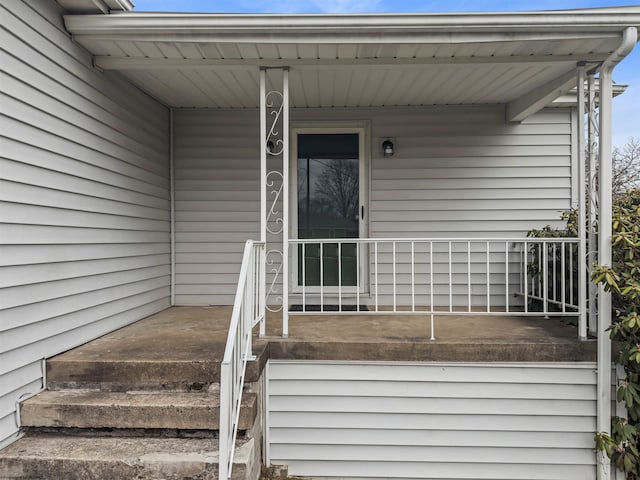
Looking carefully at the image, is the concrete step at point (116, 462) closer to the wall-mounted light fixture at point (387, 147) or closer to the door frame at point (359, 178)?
the door frame at point (359, 178)

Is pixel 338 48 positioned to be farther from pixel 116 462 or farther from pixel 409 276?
pixel 116 462

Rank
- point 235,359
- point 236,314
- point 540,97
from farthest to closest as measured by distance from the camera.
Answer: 1. point 540,97
2. point 235,359
3. point 236,314

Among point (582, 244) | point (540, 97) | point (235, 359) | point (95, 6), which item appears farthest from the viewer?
point (540, 97)

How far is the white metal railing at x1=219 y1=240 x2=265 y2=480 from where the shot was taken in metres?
1.93

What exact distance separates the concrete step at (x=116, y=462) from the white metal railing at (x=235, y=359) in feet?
0.46

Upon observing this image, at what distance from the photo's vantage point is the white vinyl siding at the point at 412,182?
14.6 ft

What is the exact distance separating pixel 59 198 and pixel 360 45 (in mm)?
2242

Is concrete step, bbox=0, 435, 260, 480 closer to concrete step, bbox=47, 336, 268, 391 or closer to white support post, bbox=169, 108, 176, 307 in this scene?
concrete step, bbox=47, 336, 268, 391

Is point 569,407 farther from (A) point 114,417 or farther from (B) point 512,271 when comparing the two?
(A) point 114,417

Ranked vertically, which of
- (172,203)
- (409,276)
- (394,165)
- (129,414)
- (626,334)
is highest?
(394,165)

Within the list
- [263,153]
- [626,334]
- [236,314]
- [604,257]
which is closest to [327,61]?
[263,153]

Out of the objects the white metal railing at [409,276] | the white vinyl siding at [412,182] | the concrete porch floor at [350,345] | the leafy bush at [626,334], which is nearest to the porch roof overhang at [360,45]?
the white vinyl siding at [412,182]

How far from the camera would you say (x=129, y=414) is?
7.64 ft

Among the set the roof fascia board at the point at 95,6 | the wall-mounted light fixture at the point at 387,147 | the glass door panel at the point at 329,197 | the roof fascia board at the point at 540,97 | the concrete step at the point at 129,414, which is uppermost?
the roof fascia board at the point at 95,6
